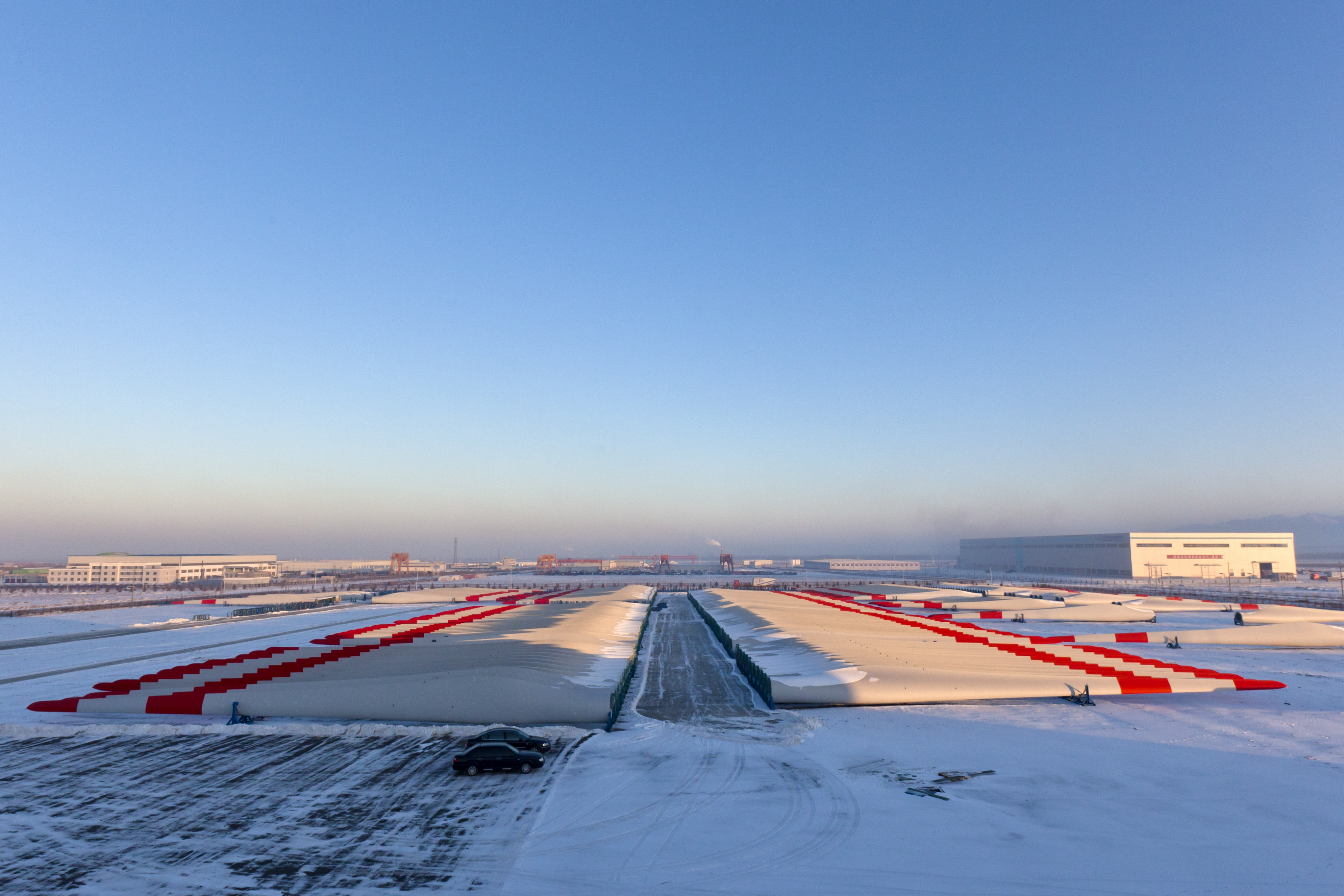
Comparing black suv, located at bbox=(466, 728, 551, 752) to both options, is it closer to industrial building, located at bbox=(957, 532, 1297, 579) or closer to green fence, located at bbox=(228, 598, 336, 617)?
green fence, located at bbox=(228, 598, 336, 617)

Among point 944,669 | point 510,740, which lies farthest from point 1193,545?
point 510,740

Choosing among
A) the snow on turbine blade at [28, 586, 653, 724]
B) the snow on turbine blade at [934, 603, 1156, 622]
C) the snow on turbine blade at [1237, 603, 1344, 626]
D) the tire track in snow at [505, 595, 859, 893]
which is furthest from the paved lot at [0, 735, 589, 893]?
the snow on turbine blade at [1237, 603, 1344, 626]

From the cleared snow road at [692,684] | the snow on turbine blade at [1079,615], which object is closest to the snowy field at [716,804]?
the cleared snow road at [692,684]

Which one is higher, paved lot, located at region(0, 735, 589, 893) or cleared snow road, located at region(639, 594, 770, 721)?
paved lot, located at region(0, 735, 589, 893)

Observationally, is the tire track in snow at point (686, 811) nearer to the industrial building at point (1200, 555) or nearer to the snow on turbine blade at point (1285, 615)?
the snow on turbine blade at point (1285, 615)

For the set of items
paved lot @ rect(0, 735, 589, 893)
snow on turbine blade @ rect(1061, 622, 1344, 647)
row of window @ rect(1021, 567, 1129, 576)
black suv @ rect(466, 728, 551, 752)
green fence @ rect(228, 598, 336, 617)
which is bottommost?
row of window @ rect(1021, 567, 1129, 576)

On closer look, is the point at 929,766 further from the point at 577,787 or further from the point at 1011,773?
the point at 577,787
